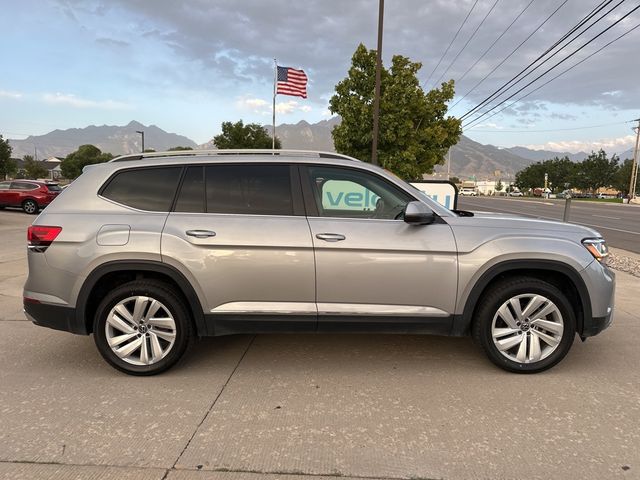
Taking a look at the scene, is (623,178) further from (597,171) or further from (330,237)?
(330,237)

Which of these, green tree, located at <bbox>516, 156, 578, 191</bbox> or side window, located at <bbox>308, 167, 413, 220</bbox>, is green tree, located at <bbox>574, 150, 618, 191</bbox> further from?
side window, located at <bbox>308, 167, 413, 220</bbox>

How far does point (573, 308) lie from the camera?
3.79 metres

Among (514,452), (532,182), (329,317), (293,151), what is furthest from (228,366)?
(532,182)

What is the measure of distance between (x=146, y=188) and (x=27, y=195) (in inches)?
840

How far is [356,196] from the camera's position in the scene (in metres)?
3.98

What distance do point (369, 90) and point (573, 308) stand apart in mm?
15363

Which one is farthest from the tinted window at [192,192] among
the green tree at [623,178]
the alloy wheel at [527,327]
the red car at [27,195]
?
the green tree at [623,178]

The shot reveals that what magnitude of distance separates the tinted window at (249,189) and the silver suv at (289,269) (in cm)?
1

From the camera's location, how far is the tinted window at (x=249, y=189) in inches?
147

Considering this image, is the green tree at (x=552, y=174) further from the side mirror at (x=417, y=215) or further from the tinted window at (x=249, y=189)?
the tinted window at (x=249, y=189)

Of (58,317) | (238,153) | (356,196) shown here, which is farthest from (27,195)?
(356,196)

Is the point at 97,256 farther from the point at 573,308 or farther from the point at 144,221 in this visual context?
the point at 573,308

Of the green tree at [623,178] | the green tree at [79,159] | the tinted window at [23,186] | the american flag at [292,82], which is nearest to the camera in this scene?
the tinted window at [23,186]

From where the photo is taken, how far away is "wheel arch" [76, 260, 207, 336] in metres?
3.62
